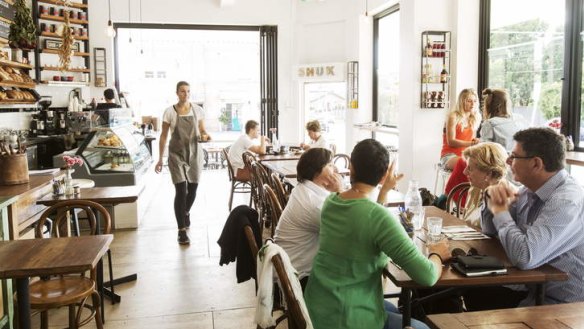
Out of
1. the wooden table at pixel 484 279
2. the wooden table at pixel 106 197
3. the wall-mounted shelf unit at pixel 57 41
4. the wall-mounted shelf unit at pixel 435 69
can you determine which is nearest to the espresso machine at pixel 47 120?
the wall-mounted shelf unit at pixel 57 41

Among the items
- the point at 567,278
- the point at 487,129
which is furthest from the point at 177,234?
the point at 567,278

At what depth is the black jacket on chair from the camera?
2.50 m

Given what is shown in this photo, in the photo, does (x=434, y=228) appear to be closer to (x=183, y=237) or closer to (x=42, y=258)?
(x=42, y=258)

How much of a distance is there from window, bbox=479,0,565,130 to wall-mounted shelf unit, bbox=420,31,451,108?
47cm

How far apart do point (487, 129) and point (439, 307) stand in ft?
8.68

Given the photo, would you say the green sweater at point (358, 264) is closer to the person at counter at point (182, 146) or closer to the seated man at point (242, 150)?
the person at counter at point (182, 146)

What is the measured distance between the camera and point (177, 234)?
227 inches

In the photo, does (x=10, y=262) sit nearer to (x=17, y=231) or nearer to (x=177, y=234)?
(x=17, y=231)

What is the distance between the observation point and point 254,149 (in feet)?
23.5

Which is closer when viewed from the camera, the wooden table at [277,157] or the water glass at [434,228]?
the water glass at [434,228]

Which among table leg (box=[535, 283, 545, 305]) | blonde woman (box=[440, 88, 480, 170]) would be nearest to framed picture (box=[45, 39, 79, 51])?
blonde woman (box=[440, 88, 480, 170])

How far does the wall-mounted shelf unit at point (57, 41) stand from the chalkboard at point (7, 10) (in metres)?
1.47

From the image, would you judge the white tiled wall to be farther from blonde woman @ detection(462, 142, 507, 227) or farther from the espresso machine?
blonde woman @ detection(462, 142, 507, 227)

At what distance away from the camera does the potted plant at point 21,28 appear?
6.45m
